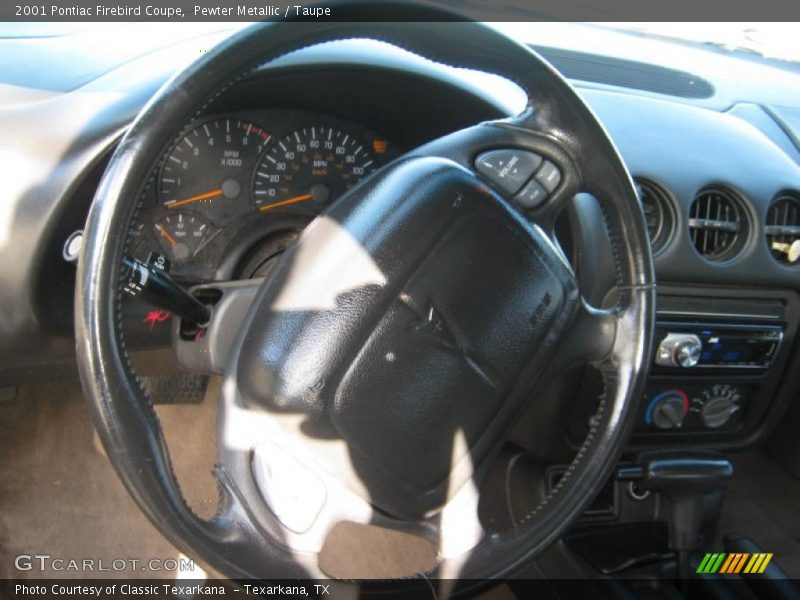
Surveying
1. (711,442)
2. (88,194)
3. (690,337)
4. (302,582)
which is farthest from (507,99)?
(711,442)

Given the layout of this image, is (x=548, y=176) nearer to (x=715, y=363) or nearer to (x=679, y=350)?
(x=679, y=350)

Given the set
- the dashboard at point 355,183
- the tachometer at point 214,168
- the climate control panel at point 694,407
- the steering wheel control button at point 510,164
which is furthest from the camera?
the climate control panel at point 694,407

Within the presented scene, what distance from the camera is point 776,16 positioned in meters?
1.91

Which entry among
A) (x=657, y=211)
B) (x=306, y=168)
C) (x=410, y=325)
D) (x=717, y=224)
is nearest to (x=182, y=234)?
(x=306, y=168)

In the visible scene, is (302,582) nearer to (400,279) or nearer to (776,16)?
(400,279)

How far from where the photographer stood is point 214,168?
1.38 m

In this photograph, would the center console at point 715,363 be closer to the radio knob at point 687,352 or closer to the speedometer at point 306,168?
the radio knob at point 687,352

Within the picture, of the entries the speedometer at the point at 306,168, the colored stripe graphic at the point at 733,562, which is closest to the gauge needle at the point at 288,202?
the speedometer at the point at 306,168

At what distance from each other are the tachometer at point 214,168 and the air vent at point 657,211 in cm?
73

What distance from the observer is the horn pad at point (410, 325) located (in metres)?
1.03

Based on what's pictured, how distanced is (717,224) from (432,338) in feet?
2.69

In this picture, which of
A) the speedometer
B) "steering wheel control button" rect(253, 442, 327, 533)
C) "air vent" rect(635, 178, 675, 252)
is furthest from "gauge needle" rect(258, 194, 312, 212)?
"air vent" rect(635, 178, 675, 252)

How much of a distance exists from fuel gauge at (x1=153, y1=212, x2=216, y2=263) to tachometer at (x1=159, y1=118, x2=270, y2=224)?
20mm

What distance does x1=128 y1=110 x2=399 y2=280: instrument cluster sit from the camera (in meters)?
1.37
